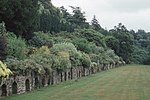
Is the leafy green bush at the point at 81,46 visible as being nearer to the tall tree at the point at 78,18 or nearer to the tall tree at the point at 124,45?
the tall tree at the point at 124,45

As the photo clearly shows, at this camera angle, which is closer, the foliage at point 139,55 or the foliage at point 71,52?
the foliage at point 71,52

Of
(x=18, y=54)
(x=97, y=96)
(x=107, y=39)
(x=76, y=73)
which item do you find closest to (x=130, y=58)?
(x=107, y=39)

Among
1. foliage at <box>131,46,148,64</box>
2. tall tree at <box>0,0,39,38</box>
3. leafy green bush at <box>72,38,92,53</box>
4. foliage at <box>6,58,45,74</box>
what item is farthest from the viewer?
foliage at <box>131,46,148,64</box>

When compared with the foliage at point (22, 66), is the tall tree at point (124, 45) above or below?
above

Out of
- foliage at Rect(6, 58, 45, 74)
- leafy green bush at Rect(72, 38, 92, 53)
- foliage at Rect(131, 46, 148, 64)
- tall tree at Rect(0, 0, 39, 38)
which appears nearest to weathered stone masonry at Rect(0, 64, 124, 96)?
foliage at Rect(6, 58, 45, 74)

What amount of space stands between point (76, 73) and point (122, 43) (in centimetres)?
7994

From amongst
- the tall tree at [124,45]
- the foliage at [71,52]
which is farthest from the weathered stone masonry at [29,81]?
the tall tree at [124,45]

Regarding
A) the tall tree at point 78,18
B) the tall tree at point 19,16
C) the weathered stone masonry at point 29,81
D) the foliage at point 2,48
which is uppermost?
the tall tree at point 78,18

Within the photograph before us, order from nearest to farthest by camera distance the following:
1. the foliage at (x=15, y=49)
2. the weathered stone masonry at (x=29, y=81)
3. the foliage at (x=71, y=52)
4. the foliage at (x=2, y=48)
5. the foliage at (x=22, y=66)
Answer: the weathered stone masonry at (x=29, y=81)
the foliage at (x=22, y=66)
the foliage at (x=2, y=48)
the foliage at (x=15, y=49)
the foliage at (x=71, y=52)

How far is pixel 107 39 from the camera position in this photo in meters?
136

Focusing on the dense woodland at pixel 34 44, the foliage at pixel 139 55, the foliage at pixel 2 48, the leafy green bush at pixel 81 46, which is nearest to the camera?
the foliage at pixel 2 48

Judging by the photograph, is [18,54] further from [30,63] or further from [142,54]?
[142,54]

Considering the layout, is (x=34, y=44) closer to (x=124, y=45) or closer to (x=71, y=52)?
(x=71, y=52)

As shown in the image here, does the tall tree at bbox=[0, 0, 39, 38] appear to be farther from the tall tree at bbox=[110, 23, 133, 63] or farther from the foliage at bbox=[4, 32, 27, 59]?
the tall tree at bbox=[110, 23, 133, 63]
